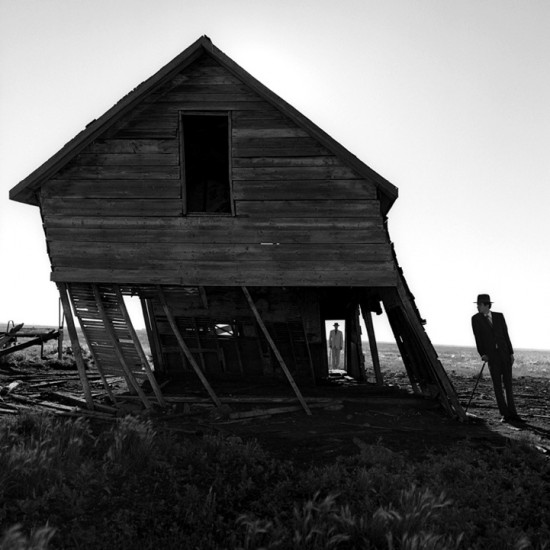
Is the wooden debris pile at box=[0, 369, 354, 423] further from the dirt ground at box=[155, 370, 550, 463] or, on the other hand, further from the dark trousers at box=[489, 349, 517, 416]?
the dark trousers at box=[489, 349, 517, 416]

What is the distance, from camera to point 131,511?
5.23m

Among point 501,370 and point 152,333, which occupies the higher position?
point 152,333

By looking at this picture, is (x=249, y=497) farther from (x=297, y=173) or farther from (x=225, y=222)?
(x=297, y=173)

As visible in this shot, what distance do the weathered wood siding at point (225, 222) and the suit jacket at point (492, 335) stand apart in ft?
7.57

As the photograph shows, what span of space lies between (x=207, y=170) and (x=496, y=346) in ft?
30.5

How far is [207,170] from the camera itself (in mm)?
15086

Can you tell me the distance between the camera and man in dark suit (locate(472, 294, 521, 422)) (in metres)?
10.6

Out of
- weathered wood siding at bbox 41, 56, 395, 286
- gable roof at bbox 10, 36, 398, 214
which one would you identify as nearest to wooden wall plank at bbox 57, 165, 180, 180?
weathered wood siding at bbox 41, 56, 395, 286

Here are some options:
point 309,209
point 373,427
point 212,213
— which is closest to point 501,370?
point 373,427

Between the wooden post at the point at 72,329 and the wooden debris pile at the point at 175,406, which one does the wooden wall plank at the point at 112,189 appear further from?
the wooden debris pile at the point at 175,406

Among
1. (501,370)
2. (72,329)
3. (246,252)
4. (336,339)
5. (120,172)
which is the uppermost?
(120,172)

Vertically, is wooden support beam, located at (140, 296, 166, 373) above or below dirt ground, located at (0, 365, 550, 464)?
above

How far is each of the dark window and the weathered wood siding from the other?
364cm

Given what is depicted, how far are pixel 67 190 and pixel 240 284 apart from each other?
414 cm
